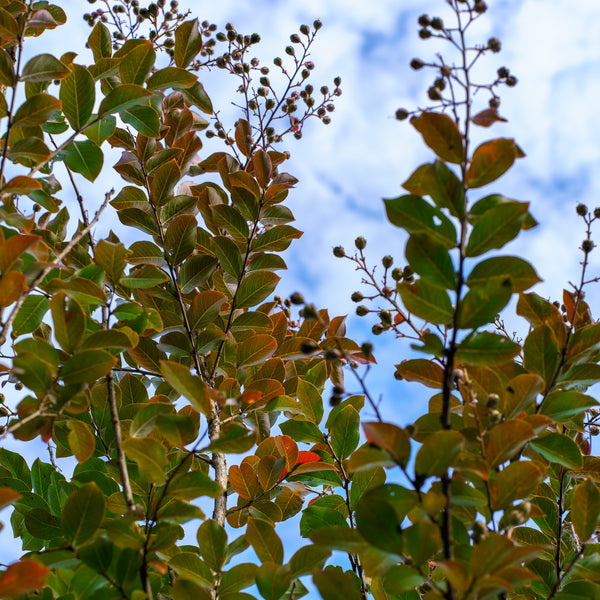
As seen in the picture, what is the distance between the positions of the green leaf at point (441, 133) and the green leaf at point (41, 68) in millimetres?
1078

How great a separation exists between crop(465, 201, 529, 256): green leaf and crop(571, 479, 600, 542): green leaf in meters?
0.66

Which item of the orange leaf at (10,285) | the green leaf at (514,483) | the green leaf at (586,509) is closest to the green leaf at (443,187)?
the green leaf at (514,483)

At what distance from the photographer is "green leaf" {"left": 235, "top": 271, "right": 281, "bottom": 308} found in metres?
2.07

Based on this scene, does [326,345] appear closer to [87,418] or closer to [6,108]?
[87,418]

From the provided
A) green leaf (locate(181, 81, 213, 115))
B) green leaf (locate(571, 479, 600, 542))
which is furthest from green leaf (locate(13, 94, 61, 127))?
green leaf (locate(571, 479, 600, 542))

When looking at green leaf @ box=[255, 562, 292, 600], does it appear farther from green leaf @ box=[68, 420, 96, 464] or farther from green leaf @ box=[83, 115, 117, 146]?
green leaf @ box=[83, 115, 117, 146]

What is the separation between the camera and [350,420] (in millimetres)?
1772

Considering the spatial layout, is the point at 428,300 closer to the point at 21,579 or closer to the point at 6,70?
→ the point at 21,579

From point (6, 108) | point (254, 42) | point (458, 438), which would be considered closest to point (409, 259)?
point (458, 438)

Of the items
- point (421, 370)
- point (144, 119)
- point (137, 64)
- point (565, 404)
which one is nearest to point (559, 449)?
point (565, 404)

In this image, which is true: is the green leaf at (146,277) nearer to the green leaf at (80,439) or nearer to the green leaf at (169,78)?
the green leaf at (80,439)

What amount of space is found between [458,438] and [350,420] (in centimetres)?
77

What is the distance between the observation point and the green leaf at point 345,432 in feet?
5.81

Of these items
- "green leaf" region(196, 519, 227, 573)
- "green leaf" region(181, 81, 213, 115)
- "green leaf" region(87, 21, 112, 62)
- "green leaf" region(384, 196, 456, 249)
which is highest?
"green leaf" region(181, 81, 213, 115)
